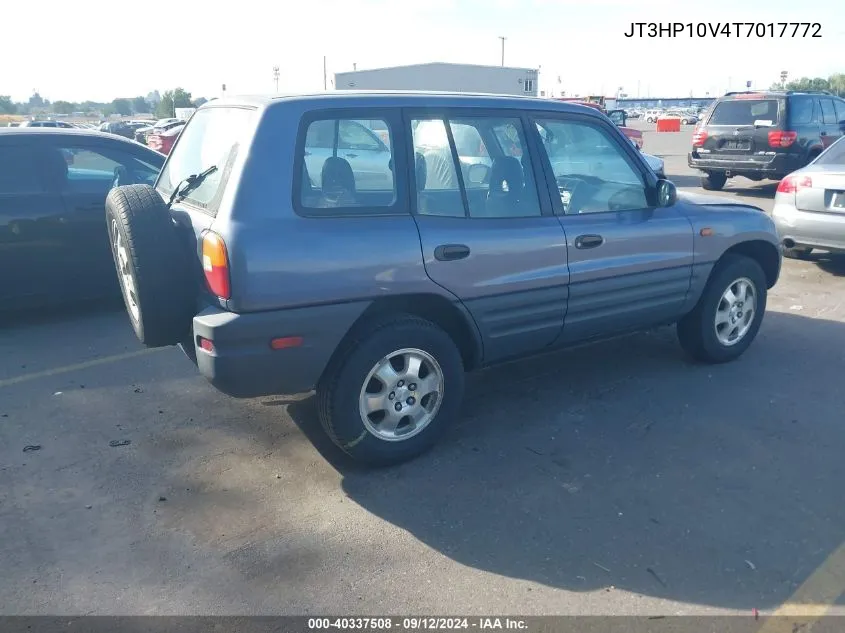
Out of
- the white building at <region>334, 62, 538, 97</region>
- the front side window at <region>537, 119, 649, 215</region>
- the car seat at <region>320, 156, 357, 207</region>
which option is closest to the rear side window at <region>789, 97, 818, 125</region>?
the front side window at <region>537, 119, 649, 215</region>

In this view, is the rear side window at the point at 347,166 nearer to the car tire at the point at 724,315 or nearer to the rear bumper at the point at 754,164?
the car tire at the point at 724,315

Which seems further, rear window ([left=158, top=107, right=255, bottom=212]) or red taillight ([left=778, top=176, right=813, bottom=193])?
red taillight ([left=778, top=176, right=813, bottom=193])

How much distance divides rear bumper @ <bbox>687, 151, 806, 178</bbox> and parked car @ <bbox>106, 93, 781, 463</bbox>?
9058mm

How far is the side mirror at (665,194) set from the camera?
4.49 m

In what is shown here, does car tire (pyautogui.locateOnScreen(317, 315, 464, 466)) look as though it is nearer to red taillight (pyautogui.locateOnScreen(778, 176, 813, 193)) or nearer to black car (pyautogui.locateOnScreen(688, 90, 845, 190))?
red taillight (pyautogui.locateOnScreen(778, 176, 813, 193))

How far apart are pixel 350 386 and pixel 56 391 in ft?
7.84

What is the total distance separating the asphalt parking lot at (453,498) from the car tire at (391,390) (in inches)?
6.5

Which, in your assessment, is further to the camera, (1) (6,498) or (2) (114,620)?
(1) (6,498)

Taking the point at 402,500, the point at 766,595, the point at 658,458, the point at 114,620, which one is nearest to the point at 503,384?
the point at 658,458

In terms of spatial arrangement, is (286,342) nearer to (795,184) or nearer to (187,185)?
(187,185)

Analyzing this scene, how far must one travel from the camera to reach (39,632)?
2.60 meters

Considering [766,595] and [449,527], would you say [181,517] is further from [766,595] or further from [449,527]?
[766,595]

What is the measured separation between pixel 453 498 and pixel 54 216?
4.41m

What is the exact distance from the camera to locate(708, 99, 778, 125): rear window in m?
12.5
